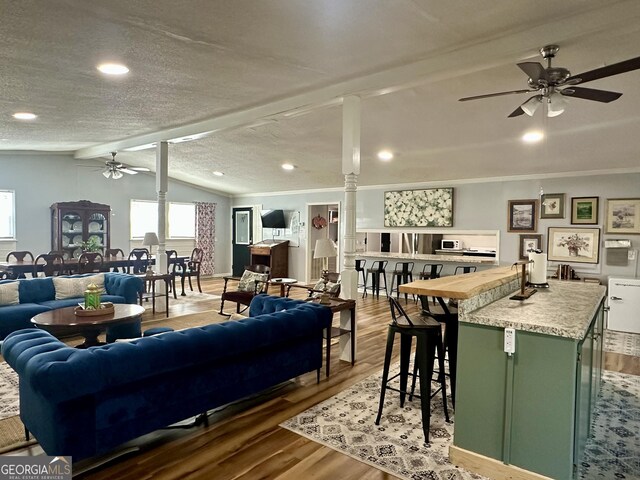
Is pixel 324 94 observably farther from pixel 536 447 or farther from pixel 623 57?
pixel 536 447

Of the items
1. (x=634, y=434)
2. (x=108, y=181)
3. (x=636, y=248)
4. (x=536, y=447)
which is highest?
(x=108, y=181)

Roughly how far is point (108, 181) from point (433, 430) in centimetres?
893

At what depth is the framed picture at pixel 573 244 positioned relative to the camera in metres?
6.48

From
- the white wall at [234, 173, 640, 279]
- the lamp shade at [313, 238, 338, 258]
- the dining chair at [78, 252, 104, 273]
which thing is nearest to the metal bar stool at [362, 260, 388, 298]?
the white wall at [234, 173, 640, 279]

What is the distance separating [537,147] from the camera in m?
5.71

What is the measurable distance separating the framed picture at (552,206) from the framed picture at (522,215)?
12cm

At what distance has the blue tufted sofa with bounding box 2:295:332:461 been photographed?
7.45 ft

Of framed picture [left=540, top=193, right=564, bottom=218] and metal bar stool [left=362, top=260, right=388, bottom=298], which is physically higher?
framed picture [left=540, top=193, right=564, bottom=218]

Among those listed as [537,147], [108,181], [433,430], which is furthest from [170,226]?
[433,430]

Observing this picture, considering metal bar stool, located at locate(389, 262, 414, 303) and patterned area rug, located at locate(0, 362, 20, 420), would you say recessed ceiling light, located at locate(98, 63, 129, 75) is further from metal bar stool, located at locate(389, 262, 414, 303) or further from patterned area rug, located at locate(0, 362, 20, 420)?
metal bar stool, located at locate(389, 262, 414, 303)

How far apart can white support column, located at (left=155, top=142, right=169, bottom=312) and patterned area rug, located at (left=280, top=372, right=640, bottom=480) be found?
4.33 metres

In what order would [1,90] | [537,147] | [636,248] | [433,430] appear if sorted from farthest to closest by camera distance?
1. [636,248]
2. [537,147]
3. [1,90]
4. [433,430]

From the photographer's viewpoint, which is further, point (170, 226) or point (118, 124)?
point (170, 226)

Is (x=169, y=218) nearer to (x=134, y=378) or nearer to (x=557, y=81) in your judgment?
(x=134, y=378)
